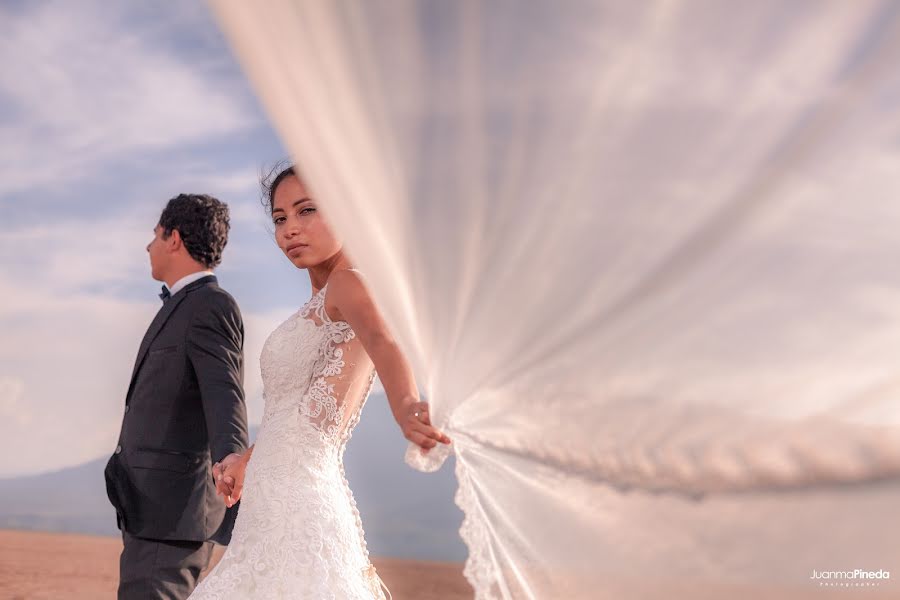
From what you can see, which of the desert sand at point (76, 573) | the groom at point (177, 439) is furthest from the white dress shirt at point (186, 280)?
the desert sand at point (76, 573)

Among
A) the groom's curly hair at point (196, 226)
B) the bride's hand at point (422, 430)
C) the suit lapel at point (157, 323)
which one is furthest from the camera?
the groom's curly hair at point (196, 226)

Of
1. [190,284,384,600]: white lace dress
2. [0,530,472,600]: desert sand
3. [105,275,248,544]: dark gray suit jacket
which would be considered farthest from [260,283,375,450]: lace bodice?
[0,530,472,600]: desert sand

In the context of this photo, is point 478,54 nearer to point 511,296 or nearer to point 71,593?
point 511,296

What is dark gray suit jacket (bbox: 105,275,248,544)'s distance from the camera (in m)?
2.70

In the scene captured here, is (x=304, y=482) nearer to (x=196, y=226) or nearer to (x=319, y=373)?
(x=319, y=373)

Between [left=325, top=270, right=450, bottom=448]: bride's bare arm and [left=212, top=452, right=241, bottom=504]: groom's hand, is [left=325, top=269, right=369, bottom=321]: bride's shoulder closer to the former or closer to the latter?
[left=325, top=270, right=450, bottom=448]: bride's bare arm

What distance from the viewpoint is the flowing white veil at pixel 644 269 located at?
41.2 inches

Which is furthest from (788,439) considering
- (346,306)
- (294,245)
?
(294,245)

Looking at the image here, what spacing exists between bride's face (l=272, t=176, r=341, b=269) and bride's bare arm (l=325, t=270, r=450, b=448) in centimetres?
12

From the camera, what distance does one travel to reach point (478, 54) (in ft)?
4.28

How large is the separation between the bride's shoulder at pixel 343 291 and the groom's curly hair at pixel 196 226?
3.31ft

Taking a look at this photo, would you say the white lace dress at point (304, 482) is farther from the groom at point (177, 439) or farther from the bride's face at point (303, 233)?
the groom at point (177, 439)

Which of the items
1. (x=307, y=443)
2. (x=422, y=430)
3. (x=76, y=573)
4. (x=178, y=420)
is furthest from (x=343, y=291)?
(x=76, y=573)

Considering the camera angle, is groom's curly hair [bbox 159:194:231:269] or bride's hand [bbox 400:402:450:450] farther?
groom's curly hair [bbox 159:194:231:269]
